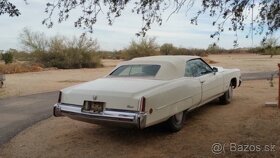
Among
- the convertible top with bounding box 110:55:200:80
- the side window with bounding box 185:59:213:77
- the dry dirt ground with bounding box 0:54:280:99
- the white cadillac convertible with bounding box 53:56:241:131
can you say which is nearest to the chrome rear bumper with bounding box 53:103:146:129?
the white cadillac convertible with bounding box 53:56:241:131

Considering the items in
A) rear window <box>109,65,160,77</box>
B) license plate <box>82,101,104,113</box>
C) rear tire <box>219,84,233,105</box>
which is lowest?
rear tire <box>219,84,233,105</box>

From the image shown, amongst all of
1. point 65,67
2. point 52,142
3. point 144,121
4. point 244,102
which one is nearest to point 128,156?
point 144,121

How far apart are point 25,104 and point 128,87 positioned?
617 centimetres

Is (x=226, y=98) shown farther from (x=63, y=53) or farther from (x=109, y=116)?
(x=63, y=53)

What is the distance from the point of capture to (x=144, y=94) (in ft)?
22.9

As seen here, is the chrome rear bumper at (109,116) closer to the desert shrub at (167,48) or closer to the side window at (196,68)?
the side window at (196,68)

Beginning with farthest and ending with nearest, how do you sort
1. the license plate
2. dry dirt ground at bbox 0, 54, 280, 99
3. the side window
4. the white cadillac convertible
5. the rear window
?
dry dirt ground at bbox 0, 54, 280, 99
the side window
the rear window
the license plate
the white cadillac convertible

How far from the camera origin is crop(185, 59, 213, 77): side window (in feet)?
29.2

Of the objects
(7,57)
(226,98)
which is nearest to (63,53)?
(7,57)

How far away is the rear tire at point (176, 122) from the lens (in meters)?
7.78

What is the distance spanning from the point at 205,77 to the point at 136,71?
5.22 ft

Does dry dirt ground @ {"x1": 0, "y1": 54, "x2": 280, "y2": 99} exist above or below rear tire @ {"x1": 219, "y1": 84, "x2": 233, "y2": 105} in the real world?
below

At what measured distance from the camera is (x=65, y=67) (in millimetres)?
36250

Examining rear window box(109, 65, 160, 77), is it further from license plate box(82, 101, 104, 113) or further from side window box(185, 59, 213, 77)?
license plate box(82, 101, 104, 113)
